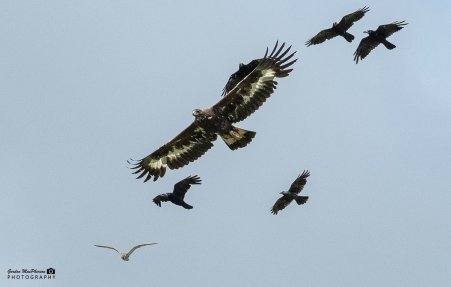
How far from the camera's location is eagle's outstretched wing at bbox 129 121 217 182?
40.4 meters

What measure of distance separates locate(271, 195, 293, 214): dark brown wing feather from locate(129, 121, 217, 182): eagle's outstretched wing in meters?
4.26

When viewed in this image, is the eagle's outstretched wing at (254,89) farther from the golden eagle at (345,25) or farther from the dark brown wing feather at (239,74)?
the golden eagle at (345,25)

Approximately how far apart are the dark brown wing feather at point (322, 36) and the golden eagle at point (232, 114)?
609cm

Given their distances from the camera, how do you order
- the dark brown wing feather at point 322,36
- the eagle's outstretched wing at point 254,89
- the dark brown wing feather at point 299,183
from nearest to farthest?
the eagle's outstretched wing at point 254,89
the dark brown wing feather at point 299,183
the dark brown wing feather at point 322,36

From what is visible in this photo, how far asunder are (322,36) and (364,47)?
166cm

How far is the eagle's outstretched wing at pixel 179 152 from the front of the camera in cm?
4038

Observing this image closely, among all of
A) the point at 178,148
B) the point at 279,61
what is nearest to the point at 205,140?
the point at 178,148

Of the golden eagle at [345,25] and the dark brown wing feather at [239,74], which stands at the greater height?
the golden eagle at [345,25]

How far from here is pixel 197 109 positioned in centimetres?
3903

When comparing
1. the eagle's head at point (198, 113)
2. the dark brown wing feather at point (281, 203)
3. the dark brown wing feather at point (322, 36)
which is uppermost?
the dark brown wing feather at point (322, 36)

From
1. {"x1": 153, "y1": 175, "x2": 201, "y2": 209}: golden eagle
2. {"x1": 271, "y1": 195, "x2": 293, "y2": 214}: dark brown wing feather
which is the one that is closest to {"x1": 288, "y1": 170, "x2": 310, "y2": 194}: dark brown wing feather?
{"x1": 271, "y1": 195, "x2": 293, "y2": 214}: dark brown wing feather

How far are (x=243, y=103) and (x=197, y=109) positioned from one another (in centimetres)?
151

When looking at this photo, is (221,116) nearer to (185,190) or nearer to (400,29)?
(185,190)

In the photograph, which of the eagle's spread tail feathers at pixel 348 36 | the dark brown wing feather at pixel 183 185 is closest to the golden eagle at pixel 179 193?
the dark brown wing feather at pixel 183 185
